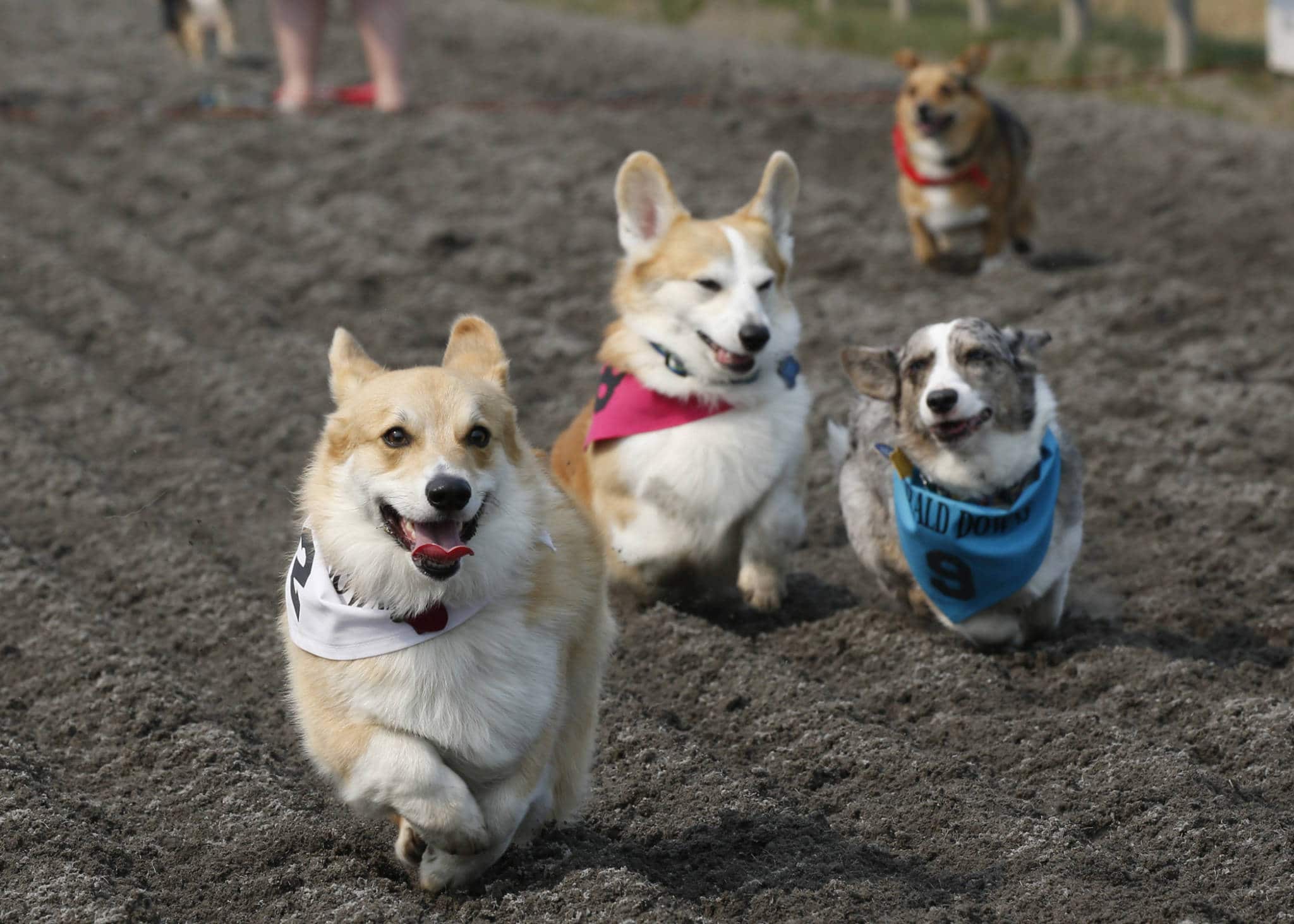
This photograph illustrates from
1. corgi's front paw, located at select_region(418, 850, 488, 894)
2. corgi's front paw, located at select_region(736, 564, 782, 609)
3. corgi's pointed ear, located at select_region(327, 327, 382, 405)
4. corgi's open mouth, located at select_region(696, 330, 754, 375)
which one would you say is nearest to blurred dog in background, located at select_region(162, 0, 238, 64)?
corgi's open mouth, located at select_region(696, 330, 754, 375)

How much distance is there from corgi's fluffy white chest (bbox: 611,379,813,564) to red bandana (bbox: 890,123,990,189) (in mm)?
3562

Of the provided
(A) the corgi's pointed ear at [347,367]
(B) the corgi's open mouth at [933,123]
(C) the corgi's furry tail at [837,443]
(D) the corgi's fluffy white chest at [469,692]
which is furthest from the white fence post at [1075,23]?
(D) the corgi's fluffy white chest at [469,692]

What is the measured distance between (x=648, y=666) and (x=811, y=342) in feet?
10.3

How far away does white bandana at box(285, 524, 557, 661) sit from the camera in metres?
3.52

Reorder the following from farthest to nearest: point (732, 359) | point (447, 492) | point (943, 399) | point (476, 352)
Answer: point (732, 359) < point (943, 399) < point (476, 352) < point (447, 492)

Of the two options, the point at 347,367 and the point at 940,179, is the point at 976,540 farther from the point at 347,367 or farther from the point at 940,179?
the point at 940,179

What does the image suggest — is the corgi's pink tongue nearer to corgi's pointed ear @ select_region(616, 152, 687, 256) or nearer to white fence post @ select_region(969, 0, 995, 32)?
corgi's pointed ear @ select_region(616, 152, 687, 256)

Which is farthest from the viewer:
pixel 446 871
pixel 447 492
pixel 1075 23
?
pixel 1075 23

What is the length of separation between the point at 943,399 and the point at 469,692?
1908mm

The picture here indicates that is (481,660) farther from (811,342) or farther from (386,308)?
(386,308)

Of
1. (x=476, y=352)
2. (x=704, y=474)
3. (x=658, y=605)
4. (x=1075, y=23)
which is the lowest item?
(x=658, y=605)

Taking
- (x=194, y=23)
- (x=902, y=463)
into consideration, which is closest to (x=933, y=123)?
(x=902, y=463)

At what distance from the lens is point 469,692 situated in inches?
138

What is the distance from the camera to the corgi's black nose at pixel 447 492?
3.38 meters
